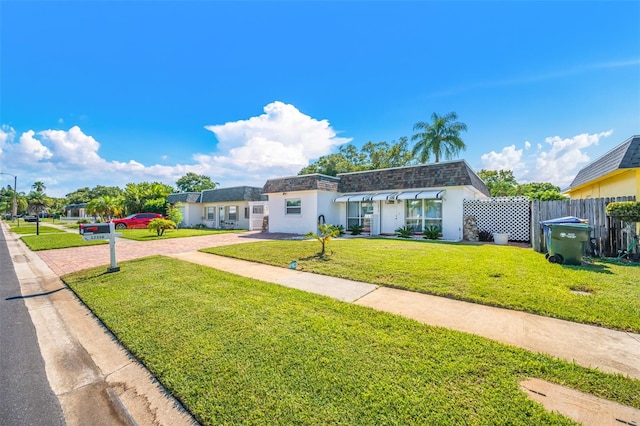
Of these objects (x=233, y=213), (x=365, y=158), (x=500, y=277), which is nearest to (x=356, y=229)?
(x=500, y=277)

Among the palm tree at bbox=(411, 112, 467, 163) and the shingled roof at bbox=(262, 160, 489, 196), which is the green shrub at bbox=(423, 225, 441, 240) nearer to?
the shingled roof at bbox=(262, 160, 489, 196)

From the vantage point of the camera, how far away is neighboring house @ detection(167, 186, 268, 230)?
25.1 m

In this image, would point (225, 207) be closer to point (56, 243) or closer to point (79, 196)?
point (56, 243)

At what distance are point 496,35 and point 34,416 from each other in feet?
53.6

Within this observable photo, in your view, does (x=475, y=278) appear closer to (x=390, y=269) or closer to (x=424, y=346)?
(x=390, y=269)

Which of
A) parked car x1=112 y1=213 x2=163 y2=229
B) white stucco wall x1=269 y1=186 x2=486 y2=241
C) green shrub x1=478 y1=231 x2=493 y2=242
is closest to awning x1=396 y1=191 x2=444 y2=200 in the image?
white stucco wall x1=269 y1=186 x2=486 y2=241

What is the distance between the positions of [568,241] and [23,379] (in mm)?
12170

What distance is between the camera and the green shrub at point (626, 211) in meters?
7.84

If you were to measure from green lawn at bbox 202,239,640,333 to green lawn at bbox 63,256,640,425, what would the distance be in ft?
6.32

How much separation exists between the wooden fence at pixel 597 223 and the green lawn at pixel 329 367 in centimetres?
959

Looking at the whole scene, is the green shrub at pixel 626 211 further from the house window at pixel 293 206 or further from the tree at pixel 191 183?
the tree at pixel 191 183

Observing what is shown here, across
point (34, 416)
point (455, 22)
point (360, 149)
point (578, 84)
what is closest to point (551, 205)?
point (578, 84)

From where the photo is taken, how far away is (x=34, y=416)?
8.14ft

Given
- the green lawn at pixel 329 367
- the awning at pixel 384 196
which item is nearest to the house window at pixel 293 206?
the awning at pixel 384 196
